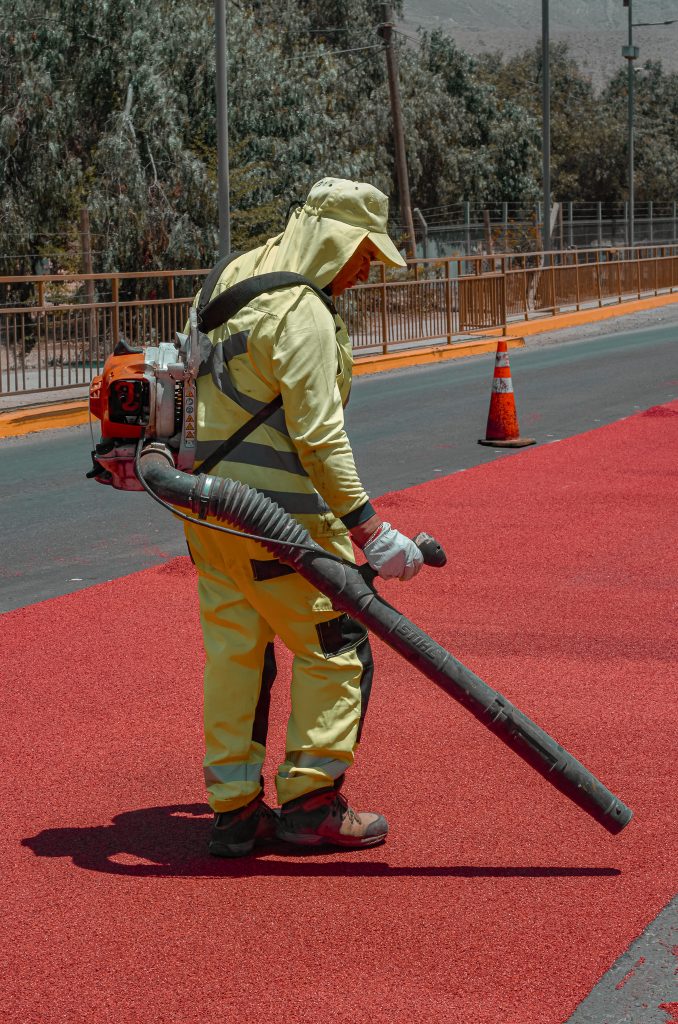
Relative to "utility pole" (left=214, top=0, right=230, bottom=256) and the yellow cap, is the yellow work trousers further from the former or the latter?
"utility pole" (left=214, top=0, right=230, bottom=256)

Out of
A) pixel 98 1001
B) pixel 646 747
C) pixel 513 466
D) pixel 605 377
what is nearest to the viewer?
pixel 98 1001

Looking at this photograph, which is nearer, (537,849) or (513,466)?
(537,849)

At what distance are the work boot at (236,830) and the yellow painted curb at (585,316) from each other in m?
21.0

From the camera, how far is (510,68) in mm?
90688

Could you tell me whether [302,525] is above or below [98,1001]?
above

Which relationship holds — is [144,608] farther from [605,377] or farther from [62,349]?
[605,377]

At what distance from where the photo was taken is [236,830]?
3910 mm

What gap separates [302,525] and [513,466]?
7.52 meters

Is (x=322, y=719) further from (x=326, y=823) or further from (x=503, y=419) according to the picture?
(x=503, y=419)

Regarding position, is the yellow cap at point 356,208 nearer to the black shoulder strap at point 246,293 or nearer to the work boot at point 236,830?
the black shoulder strap at point 246,293

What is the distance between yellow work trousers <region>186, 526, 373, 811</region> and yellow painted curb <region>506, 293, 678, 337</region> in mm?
21015

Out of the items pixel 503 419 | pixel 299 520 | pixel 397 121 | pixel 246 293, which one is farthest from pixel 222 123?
pixel 397 121

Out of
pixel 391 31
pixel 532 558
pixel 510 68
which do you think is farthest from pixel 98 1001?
pixel 510 68

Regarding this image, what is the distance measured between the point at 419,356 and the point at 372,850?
58.0 ft
